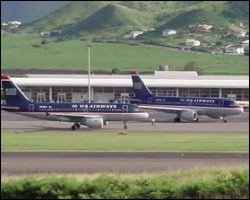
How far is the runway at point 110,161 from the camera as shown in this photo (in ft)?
92.5

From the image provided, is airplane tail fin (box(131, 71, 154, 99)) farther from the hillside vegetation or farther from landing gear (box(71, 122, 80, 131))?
the hillside vegetation


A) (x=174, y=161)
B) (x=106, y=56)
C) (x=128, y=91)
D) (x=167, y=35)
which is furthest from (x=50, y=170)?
(x=167, y=35)

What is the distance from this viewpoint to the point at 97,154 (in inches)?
1323

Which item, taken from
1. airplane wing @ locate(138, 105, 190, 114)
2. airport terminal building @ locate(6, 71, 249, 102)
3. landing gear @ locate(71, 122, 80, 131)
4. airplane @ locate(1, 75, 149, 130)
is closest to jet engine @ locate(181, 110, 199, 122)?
airplane wing @ locate(138, 105, 190, 114)

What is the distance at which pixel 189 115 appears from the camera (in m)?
61.2

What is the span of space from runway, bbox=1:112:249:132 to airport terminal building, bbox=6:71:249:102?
18272 millimetres

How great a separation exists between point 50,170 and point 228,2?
5927 inches

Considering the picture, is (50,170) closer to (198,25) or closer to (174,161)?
(174,161)

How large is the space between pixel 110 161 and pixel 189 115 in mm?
30789

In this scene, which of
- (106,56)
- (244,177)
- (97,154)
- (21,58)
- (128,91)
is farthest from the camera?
(21,58)

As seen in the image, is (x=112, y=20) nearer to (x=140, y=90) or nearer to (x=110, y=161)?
(x=140, y=90)

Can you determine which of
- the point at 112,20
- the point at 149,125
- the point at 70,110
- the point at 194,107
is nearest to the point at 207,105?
the point at 194,107

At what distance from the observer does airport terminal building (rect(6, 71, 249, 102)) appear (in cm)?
8262

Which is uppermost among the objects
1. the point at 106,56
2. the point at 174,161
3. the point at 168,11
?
the point at 168,11
